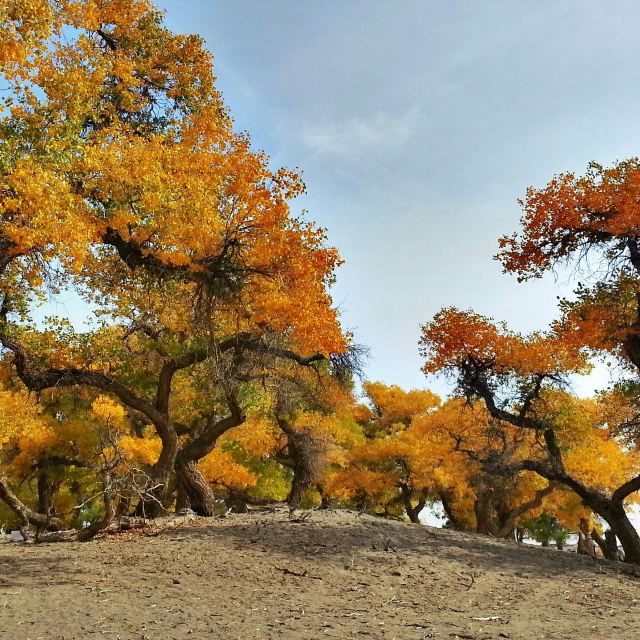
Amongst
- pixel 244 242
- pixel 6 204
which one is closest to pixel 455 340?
pixel 244 242

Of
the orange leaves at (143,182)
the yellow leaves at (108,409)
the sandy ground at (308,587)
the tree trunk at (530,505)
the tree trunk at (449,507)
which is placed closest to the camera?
the sandy ground at (308,587)

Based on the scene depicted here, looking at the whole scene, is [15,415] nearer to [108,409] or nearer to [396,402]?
[108,409]

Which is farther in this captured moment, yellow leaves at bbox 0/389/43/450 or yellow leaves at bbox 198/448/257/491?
yellow leaves at bbox 198/448/257/491

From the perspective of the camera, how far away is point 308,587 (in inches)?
390

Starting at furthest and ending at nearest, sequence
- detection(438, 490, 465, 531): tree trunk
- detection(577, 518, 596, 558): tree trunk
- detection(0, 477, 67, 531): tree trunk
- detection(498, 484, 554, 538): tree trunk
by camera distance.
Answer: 1. detection(438, 490, 465, 531): tree trunk
2. detection(577, 518, 596, 558): tree trunk
3. detection(498, 484, 554, 538): tree trunk
4. detection(0, 477, 67, 531): tree trunk

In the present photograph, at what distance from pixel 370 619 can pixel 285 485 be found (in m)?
26.7

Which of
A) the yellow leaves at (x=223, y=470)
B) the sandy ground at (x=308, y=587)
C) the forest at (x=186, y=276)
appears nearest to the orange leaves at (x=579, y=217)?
the forest at (x=186, y=276)

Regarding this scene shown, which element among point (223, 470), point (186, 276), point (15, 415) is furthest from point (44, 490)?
point (186, 276)

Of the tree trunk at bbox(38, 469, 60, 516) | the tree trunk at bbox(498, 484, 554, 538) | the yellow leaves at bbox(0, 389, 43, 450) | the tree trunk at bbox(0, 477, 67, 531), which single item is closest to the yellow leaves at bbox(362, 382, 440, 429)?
the tree trunk at bbox(498, 484, 554, 538)

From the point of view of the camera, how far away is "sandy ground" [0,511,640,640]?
7516 mm

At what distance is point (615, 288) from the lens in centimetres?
1588

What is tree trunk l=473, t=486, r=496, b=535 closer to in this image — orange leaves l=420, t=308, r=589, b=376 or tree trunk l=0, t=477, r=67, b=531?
orange leaves l=420, t=308, r=589, b=376

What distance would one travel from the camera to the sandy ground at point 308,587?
296 inches

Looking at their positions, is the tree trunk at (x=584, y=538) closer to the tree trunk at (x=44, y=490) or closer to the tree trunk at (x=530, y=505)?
the tree trunk at (x=530, y=505)
